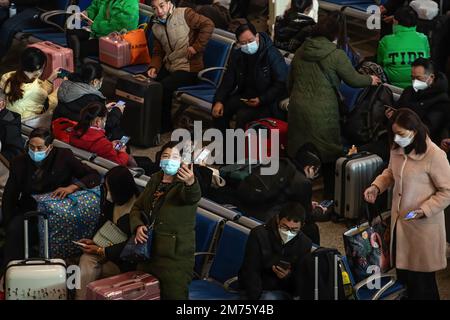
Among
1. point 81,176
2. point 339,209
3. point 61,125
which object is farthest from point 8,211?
point 339,209

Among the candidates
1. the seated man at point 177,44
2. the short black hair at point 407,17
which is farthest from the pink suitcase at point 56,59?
the short black hair at point 407,17

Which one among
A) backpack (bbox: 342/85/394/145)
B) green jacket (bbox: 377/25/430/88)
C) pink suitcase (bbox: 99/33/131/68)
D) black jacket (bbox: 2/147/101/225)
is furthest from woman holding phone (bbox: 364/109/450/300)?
pink suitcase (bbox: 99/33/131/68)

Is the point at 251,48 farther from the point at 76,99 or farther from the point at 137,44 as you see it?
the point at 137,44

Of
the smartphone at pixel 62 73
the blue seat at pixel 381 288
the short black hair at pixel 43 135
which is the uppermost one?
the short black hair at pixel 43 135

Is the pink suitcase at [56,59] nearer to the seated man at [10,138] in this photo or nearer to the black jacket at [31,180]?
the seated man at [10,138]

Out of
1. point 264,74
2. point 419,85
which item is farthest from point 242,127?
point 419,85

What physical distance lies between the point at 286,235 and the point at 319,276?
1.18 feet

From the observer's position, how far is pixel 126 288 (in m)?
9.62

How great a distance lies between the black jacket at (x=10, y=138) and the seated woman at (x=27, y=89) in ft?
3.18

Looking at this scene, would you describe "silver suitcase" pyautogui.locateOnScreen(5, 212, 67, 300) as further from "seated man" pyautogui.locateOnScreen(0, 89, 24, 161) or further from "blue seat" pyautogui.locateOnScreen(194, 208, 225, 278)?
"seated man" pyautogui.locateOnScreen(0, 89, 24, 161)

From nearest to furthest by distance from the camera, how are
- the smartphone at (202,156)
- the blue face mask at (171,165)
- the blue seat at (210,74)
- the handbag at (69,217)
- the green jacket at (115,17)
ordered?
1. the blue face mask at (171,165)
2. the handbag at (69,217)
3. the smartphone at (202,156)
4. the blue seat at (210,74)
5. the green jacket at (115,17)

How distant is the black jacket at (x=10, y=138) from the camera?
11641mm

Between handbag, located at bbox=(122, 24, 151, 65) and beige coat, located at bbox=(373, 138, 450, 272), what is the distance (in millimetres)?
4549
